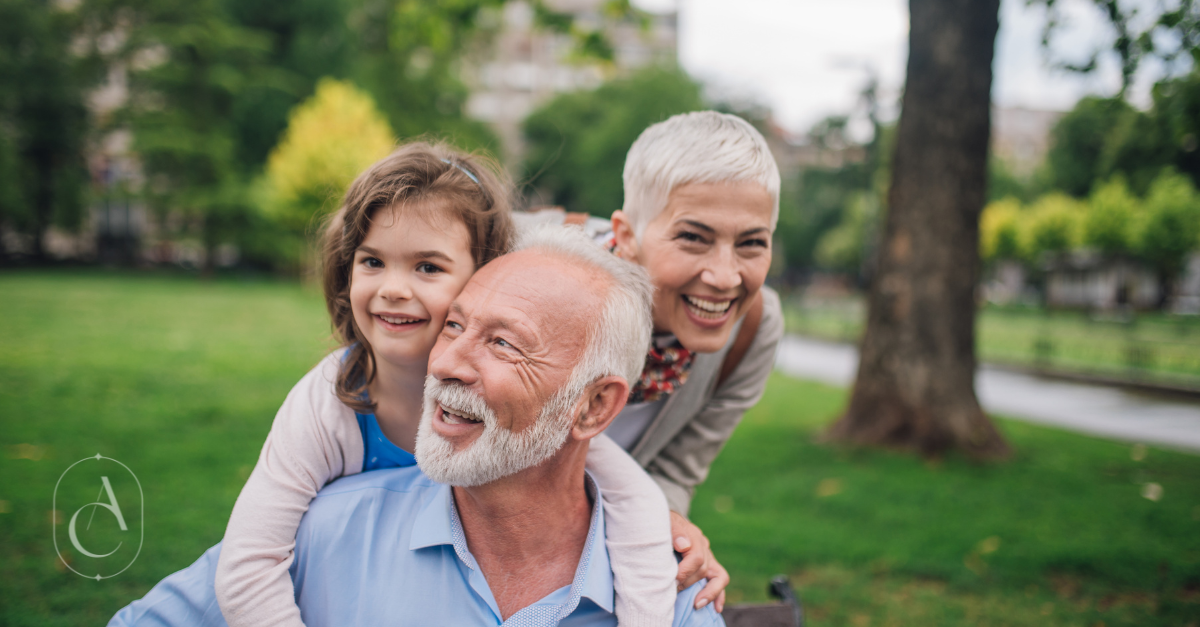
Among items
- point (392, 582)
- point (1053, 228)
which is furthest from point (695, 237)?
point (1053, 228)

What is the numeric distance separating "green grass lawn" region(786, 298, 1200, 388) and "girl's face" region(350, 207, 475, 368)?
23.4 feet

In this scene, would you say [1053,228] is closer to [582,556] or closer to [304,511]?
[582,556]

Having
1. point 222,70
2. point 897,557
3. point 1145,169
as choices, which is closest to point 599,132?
point 222,70

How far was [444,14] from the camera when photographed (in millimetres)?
9633

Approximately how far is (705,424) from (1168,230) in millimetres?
35340

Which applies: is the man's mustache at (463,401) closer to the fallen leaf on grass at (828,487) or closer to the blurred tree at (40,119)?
the fallen leaf on grass at (828,487)

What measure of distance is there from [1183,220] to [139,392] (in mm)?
34880

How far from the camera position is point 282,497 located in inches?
76.7

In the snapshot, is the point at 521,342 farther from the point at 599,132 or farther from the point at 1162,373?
the point at 599,132

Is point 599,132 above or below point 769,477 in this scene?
above

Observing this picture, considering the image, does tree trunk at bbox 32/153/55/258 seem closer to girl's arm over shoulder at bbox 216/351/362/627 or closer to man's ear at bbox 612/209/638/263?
girl's arm over shoulder at bbox 216/351/362/627

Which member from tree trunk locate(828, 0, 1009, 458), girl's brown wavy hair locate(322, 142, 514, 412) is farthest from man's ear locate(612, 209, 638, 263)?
tree trunk locate(828, 0, 1009, 458)

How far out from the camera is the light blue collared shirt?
191 centimetres

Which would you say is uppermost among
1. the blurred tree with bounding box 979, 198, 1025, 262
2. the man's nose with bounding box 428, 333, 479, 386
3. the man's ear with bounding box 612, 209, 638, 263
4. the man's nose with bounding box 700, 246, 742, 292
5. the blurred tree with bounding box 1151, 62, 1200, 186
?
the blurred tree with bounding box 1151, 62, 1200, 186
